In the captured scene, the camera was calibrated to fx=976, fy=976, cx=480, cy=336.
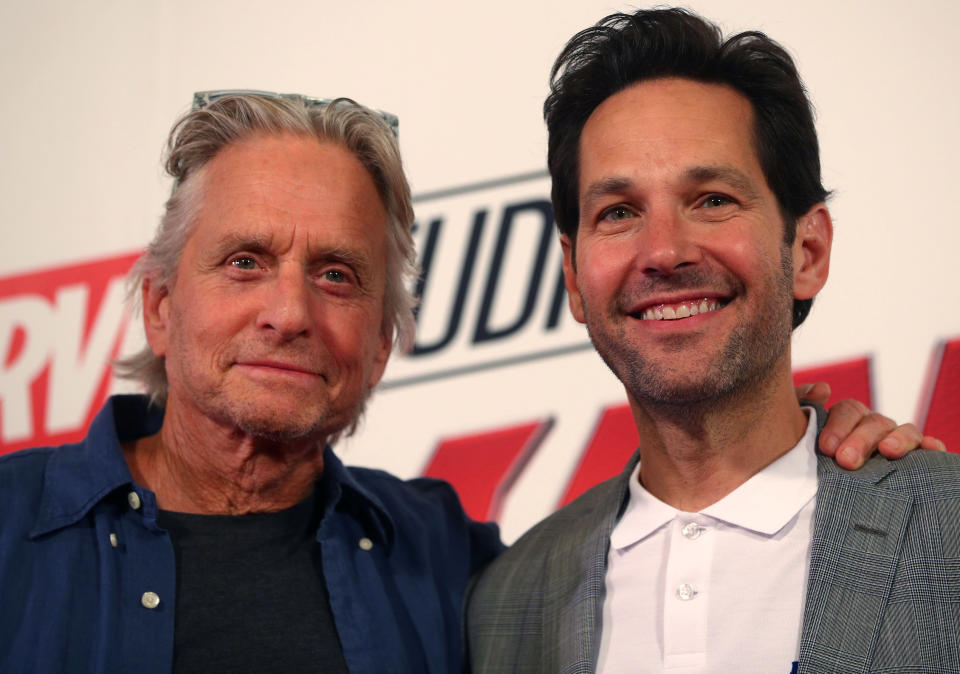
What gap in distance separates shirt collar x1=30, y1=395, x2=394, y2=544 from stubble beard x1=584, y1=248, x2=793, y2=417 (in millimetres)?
703

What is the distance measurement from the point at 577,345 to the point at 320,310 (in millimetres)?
1327

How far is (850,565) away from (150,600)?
1.32 metres

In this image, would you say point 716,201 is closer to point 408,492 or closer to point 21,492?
point 408,492

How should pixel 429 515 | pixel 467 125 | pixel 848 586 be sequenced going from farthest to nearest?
pixel 467 125 → pixel 429 515 → pixel 848 586

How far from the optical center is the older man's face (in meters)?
2.09

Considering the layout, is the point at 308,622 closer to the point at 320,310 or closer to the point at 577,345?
the point at 320,310

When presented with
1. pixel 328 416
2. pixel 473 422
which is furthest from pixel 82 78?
pixel 328 416

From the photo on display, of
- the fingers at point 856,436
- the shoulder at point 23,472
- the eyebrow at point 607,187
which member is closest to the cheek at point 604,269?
the eyebrow at point 607,187

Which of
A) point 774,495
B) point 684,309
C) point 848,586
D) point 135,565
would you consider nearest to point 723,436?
point 774,495

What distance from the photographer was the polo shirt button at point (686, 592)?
5.95 feet

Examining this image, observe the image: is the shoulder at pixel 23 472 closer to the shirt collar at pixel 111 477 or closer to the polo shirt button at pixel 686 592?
the shirt collar at pixel 111 477

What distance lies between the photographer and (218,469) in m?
2.19

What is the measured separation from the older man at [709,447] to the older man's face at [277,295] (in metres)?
0.52

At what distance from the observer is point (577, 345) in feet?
10.9
